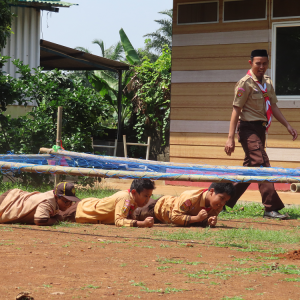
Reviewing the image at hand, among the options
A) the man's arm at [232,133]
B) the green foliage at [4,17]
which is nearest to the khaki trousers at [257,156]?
the man's arm at [232,133]

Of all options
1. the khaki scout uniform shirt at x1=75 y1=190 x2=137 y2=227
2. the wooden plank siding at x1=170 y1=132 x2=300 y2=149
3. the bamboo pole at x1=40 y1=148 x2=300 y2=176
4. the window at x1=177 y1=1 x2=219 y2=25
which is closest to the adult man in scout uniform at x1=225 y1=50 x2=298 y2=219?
the bamboo pole at x1=40 y1=148 x2=300 y2=176

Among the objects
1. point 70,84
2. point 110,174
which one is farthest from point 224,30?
point 110,174

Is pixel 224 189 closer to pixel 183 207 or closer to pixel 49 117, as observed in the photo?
pixel 183 207

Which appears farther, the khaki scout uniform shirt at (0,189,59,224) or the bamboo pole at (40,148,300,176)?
the khaki scout uniform shirt at (0,189,59,224)

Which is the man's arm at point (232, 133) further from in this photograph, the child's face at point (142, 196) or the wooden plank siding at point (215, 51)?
the wooden plank siding at point (215, 51)

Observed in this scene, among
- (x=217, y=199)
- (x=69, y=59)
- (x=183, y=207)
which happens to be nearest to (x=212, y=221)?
(x=217, y=199)

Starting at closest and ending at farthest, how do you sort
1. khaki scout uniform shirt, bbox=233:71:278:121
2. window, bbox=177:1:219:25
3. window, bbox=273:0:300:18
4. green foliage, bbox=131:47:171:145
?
khaki scout uniform shirt, bbox=233:71:278:121 → window, bbox=273:0:300:18 → window, bbox=177:1:219:25 → green foliage, bbox=131:47:171:145

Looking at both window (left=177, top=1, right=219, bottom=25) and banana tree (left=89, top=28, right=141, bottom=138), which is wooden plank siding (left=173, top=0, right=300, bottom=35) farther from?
banana tree (left=89, top=28, right=141, bottom=138)

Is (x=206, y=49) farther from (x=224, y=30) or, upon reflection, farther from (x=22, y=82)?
(x=22, y=82)

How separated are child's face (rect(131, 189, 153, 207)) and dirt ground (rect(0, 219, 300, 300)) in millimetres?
584

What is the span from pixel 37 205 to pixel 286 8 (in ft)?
18.8

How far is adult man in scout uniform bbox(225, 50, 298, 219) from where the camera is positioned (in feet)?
18.3

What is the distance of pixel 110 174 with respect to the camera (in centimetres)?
427

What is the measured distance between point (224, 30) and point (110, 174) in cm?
522
